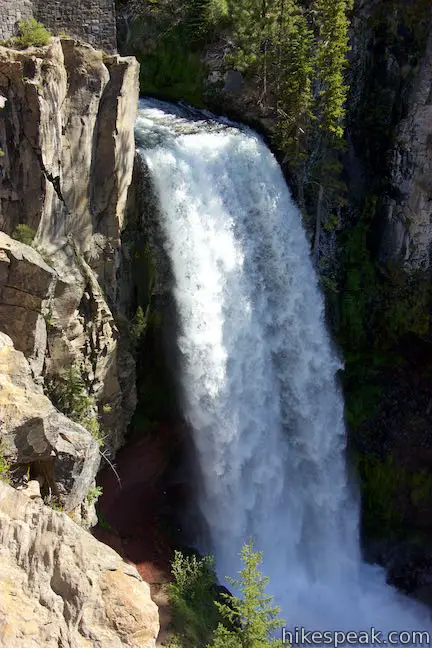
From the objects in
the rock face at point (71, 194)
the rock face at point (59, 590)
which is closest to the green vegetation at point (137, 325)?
the rock face at point (71, 194)

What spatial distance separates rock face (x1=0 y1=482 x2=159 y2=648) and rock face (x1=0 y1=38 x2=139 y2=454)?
6.07 m

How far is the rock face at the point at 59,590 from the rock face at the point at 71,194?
6.07 metres

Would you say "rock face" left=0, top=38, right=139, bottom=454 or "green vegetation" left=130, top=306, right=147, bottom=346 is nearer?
"rock face" left=0, top=38, right=139, bottom=454

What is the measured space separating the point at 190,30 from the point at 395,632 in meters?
23.9

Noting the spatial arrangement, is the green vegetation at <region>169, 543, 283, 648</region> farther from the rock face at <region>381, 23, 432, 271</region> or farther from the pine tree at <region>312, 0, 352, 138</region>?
the pine tree at <region>312, 0, 352, 138</region>

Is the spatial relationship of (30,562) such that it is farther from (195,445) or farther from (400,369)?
(400,369)

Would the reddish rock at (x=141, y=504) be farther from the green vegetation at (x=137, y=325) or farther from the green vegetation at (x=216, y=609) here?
the green vegetation at (x=137, y=325)

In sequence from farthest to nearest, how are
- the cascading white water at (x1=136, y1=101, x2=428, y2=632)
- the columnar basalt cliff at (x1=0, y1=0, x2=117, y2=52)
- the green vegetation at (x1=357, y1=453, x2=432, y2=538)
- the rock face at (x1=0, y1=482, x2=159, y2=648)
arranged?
the green vegetation at (x1=357, y1=453, x2=432, y2=538) < the cascading white water at (x1=136, y1=101, x2=428, y2=632) < the columnar basalt cliff at (x1=0, y1=0, x2=117, y2=52) < the rock face at (x1=0, y1=482, x2=159, y2=648)

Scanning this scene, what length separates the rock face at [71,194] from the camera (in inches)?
540

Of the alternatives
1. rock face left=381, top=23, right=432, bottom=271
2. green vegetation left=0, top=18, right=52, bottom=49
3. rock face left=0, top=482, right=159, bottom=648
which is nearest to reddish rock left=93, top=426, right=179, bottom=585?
rock face left=0, top=482, right=159, bottom=648

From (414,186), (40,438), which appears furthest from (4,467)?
(414,186)

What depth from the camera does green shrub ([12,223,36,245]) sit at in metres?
14.2

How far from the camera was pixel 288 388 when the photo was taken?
69.2ft

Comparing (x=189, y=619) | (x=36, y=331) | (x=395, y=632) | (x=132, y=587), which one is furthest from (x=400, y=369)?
(x=132, y=587)
